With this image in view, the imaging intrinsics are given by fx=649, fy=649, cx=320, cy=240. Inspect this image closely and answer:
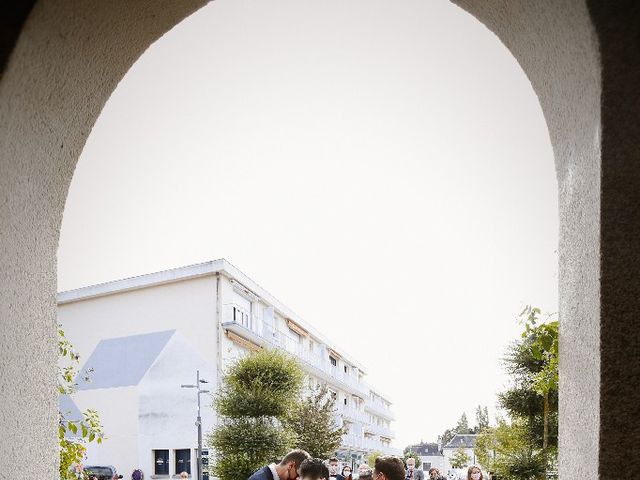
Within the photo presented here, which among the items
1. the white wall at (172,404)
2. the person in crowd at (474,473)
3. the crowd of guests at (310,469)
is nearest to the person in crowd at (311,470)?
the crowd of guests at (310,469)

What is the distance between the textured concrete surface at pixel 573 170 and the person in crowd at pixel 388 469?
324cm

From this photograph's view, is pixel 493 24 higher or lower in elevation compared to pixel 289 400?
higher

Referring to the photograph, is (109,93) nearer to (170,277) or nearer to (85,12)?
(85,12)

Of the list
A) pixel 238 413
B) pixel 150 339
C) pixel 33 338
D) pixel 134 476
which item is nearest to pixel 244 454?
pixel 238 413

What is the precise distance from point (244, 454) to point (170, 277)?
1292 cm

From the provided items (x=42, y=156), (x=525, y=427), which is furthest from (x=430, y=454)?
(x=42, y=156)

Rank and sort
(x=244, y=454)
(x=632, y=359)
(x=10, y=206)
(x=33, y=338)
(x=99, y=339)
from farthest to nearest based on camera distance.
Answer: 1. (x=99, y=339)
2. (x=244, y=454)
3. (x=33, y=338)
4. (x=10, y=206)
5. (x=632, y=359)

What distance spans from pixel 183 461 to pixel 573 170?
29.1 meters

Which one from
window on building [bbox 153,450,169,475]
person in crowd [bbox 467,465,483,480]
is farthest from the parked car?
person in crowd [bbox 467,465,483,480]

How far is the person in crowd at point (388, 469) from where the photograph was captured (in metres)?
5.07

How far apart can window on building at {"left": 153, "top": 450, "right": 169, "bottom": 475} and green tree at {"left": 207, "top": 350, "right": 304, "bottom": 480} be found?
863 centimetres

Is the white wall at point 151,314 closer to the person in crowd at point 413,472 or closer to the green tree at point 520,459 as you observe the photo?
the green tree at point 520,459

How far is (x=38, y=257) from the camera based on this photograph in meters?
2.36

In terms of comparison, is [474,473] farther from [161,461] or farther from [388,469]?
[161,461]
